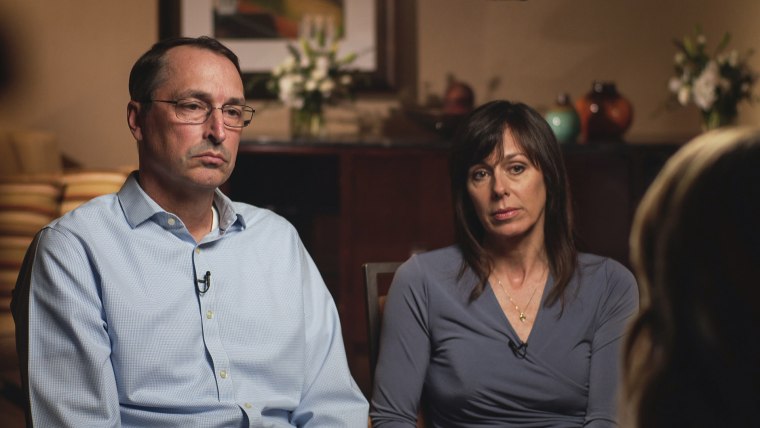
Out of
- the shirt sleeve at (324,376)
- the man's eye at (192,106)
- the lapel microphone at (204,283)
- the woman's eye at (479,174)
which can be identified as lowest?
the shirt sleeve at (324,376)

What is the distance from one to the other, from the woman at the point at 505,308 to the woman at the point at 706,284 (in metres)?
1.04

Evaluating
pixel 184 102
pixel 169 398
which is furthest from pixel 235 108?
pixel 169 398

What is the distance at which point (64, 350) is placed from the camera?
57.7 inches

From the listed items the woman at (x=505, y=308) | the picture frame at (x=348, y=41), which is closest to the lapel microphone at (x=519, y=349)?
the woman at (x=505, y=308)

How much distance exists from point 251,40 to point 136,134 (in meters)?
2.68

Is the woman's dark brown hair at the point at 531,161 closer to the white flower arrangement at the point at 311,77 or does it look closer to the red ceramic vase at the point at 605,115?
the red ceramic vase at the point at 605,115

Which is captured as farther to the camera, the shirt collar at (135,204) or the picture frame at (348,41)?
the picture frame at (348,41)

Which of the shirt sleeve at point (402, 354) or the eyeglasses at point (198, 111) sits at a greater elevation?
the eyeglasses at point (198, 111)

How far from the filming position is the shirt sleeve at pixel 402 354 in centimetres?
178

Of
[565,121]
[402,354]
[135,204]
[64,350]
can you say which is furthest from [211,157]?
[565,121]

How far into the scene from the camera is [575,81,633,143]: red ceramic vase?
3.76 meters

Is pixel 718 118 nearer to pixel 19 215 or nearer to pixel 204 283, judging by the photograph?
pixel 204 283

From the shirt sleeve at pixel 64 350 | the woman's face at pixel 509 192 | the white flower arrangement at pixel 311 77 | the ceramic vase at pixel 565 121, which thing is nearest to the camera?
the shirt sleeve at pixel 64 350

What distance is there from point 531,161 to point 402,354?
50 cm
